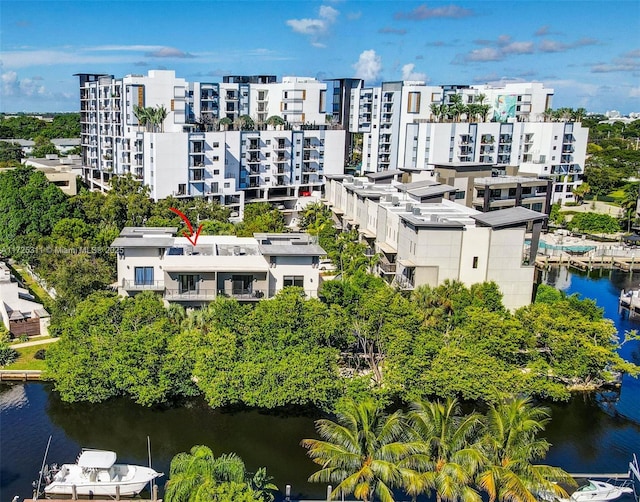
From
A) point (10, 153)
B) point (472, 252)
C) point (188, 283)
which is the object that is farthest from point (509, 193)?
point (10, 153)

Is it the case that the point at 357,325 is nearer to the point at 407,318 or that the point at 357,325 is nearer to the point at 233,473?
the point at 407,318

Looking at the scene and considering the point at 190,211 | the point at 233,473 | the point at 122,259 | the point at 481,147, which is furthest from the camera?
the point at 481,147

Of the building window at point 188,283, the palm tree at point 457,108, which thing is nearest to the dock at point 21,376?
the building window at point 188,283

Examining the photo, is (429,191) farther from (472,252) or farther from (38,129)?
(38,129)

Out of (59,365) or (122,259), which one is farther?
(122,259)

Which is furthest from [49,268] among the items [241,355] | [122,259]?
[241,355]

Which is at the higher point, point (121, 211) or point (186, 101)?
point (186, 101)

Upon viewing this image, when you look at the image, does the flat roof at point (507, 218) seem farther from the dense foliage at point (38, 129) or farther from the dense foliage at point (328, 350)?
the dense foliage at point (38, 129)
